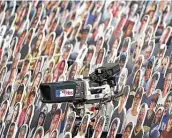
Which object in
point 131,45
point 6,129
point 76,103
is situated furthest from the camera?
point 131,45

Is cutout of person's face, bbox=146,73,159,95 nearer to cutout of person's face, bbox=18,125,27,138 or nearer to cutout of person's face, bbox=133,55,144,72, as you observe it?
cutout of person's face, bbox=133,55,144,72

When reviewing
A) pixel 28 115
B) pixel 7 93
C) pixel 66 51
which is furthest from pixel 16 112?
pixel 66 51

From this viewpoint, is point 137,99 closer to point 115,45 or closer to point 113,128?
point 113,128

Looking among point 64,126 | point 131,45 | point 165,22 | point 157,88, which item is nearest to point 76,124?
point 64,126

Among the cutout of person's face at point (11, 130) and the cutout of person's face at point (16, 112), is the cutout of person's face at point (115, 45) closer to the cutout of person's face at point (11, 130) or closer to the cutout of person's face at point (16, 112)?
the cutout of person's face at point (16, 112)

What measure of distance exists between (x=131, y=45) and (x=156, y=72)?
0.38 metres

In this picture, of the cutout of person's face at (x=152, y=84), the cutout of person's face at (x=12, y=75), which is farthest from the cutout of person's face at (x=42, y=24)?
the cutout of person's face at (x=152, y=84)

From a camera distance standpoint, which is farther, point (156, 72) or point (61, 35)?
point (61, 35)

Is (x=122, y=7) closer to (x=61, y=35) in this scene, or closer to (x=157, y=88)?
(x=61, y=35)

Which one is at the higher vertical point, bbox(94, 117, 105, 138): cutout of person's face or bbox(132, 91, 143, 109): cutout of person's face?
A: bbox(132, 91, 143, 109): cutout of person's face

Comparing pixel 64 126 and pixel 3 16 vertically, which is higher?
pixel 3 16

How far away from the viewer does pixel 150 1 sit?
393 cm

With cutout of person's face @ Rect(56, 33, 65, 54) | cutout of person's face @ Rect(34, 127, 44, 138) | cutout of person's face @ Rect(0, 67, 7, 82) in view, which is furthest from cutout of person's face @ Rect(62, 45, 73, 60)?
cutout of person's face @ Rect(34, 127, 44, 138)

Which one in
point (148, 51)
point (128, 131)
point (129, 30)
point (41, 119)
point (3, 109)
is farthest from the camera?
point (129, 30)
